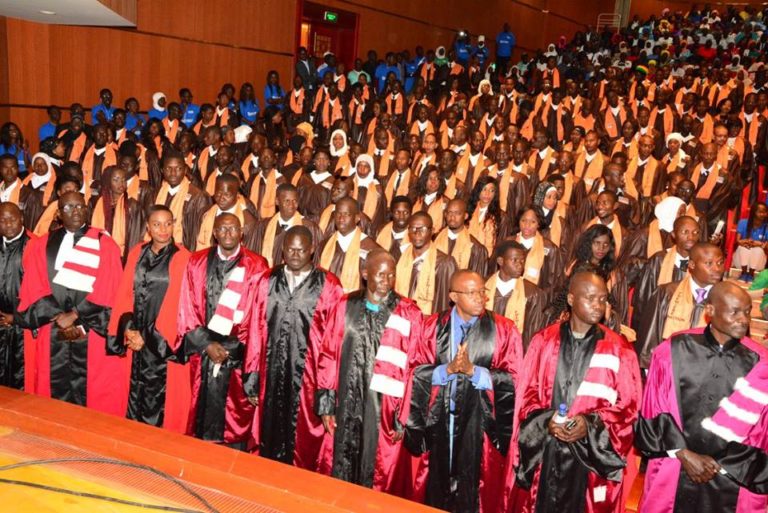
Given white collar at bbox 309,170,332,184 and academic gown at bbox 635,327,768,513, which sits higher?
white collar at bbox 309,170,332,184

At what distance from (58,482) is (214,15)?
596 inches

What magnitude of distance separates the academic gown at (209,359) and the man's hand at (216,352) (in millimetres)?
112

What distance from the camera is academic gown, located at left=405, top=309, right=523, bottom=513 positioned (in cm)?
406

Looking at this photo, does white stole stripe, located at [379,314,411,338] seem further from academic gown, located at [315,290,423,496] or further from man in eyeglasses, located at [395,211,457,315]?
man in eyeglasses, located at [395,211,457,315]

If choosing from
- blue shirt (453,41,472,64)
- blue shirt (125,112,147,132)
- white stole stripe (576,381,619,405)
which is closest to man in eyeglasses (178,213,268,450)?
white stole stripe (576,381,619,405)

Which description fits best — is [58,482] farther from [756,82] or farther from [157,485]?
[756,82]

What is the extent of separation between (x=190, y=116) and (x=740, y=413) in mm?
12517

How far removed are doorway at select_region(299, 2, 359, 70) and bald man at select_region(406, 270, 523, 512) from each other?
50.9ft

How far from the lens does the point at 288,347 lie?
477 centimetres

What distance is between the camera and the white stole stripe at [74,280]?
5.05 metres

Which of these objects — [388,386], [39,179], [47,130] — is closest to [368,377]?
[388,386]

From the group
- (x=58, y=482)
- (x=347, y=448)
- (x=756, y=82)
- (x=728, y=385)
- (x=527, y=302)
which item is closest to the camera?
(x=58, y=482)

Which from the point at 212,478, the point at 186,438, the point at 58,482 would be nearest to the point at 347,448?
the point at 186,438

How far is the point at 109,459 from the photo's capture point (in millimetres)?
2627
